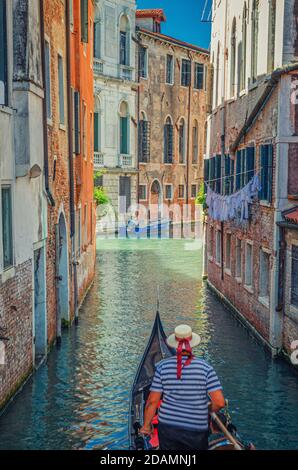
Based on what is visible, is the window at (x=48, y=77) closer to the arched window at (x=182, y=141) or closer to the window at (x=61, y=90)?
the window at (x=61, y=90)

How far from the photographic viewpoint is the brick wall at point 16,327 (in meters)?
7.84

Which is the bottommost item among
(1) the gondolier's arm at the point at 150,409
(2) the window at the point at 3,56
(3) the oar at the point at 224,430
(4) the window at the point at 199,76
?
(3) the oar at the point at 224,430

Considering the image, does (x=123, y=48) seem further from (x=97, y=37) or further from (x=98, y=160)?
(x=98, y=160)

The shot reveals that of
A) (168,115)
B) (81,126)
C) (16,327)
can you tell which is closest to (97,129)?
(168,115)

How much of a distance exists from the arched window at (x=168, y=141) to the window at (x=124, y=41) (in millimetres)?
5864

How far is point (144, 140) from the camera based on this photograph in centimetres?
3731

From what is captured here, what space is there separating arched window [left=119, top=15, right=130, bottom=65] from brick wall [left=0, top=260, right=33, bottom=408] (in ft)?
87.7

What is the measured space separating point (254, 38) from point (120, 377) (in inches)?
271

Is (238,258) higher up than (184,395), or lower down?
lower down

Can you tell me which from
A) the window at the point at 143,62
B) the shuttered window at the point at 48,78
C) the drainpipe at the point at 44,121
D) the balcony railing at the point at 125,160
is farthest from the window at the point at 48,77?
the window at the point at 143,62

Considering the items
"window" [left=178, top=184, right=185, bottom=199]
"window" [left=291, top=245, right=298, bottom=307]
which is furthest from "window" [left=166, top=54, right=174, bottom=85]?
"window" [left=291, top=245, right=298, bottom=307]

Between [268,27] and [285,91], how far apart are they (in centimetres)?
192

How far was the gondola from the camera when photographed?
17.5ft
